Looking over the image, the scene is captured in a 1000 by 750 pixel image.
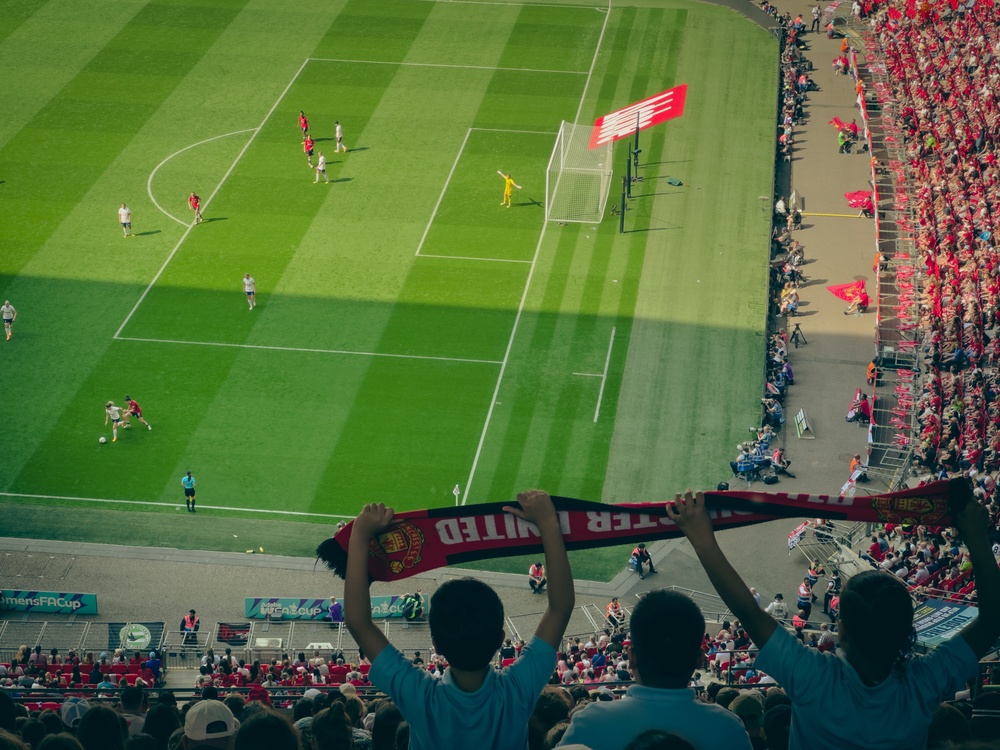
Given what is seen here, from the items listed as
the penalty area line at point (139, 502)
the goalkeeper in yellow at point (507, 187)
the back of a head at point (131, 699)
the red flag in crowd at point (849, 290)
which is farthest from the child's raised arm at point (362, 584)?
the goalkeeper in yellow at point (507, 187)

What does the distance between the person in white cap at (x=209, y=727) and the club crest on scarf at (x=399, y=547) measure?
4.88ft

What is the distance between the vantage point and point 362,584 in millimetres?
7938

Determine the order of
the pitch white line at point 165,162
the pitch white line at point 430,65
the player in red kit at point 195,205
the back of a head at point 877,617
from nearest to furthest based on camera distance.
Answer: the back of a head at point 877,617
the player in red kit at point 195,205
the pitch white line at point 165,162
the pitch white line at point 430,65

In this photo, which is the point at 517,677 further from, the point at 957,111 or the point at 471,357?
the point at 957,111

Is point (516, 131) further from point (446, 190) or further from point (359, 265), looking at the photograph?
point (359, 265)

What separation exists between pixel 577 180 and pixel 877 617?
1786 inches

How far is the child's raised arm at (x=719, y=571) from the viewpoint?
7.69 meters

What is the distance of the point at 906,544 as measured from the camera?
32406 mm

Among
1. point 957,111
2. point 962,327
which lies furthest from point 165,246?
point 957,111

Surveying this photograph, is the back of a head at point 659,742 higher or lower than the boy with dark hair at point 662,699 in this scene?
higher

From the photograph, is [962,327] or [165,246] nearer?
[962,327]

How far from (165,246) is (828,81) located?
3191 centimetres

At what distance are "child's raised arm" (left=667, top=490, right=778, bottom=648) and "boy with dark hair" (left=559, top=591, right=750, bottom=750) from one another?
0.30 meters

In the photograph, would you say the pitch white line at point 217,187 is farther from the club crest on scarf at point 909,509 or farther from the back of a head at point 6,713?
the club crest on scarf at point 909,509
